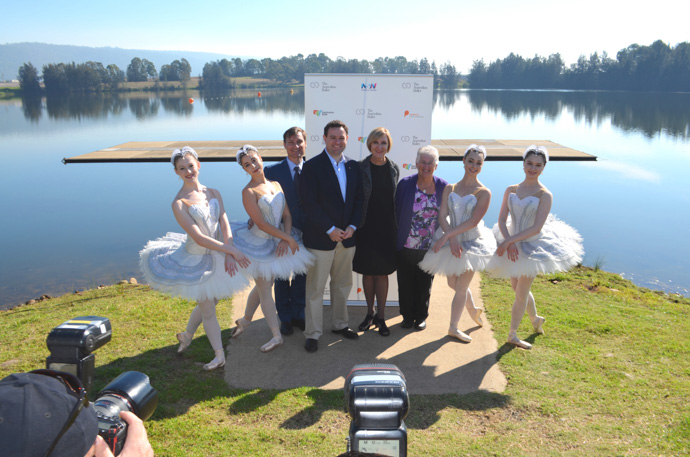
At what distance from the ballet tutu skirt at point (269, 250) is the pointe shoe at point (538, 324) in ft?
7.30

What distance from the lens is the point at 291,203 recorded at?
4.33 m

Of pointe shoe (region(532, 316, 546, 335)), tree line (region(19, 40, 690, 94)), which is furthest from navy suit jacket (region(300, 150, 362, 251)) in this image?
tree line (region(19, 40, 690, 94))

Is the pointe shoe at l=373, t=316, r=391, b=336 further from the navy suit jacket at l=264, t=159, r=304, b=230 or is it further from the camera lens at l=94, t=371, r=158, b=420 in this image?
the camera lens at l=94, t=371, r=158, b=420

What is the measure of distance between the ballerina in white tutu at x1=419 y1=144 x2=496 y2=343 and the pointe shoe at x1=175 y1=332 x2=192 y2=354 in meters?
2.21

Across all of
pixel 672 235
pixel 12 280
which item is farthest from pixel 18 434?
pixel 672 235

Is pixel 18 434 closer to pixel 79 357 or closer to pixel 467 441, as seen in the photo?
pixel 79 357

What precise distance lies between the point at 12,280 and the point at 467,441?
335 inches

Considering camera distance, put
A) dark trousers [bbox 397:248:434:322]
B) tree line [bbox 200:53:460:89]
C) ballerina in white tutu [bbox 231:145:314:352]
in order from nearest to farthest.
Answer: ballerina in white tutu [bbox 231:145:314:352], dark trousers [bbox 397:248:434:322], tree line [bbox 200:53:460:89]

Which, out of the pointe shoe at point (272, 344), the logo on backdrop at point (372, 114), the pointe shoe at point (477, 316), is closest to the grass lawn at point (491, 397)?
the pointe shoe at point (477, 316)

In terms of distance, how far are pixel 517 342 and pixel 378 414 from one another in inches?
131

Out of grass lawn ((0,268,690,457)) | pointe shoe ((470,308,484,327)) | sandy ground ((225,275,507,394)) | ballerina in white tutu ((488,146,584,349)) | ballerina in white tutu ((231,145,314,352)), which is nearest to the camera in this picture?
grass lawn ((0,268,690,457))

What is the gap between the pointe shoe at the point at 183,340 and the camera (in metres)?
4.24

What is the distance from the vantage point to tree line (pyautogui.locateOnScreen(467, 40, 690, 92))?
58438 mm

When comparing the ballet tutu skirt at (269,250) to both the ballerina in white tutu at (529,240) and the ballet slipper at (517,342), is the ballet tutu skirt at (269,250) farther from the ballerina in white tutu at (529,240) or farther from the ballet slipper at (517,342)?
the ballet slipper at (517,342)
